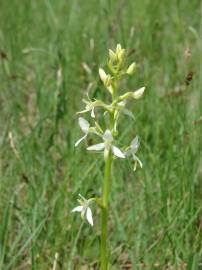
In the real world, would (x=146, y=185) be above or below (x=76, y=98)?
below

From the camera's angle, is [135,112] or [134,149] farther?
[135,112]

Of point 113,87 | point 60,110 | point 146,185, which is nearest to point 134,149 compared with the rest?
point 113,87

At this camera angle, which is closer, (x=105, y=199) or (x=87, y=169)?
(x=105, y=199)

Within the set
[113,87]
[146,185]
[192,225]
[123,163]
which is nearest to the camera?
[113,87]

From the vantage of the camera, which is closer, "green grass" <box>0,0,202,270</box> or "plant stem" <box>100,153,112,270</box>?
"plant stem" <box>100,153,112,270</box>

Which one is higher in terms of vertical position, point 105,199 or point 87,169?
point 87,169

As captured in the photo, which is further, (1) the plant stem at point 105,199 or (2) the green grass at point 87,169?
(2) the green grass at point 87,169

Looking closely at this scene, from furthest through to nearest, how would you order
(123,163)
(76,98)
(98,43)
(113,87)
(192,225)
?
(98,43) < (76,98) < (123,163) < (192,225) < (113,87)

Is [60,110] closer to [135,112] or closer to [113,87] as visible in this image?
[135,112]
